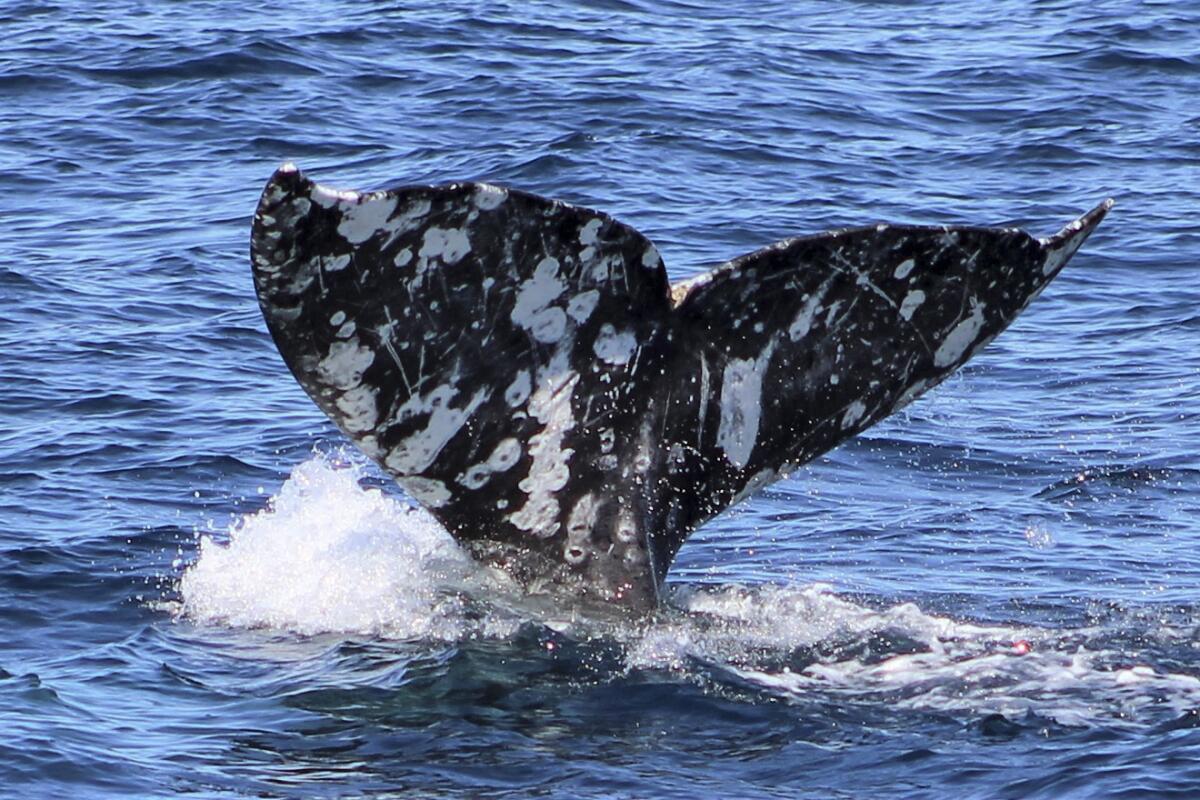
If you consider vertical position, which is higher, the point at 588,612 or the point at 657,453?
the point at 657,453

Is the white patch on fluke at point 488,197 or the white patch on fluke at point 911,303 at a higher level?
the white patch on fluke at point 488,197

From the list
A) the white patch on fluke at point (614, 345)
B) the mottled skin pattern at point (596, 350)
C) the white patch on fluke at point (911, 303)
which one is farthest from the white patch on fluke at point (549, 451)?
the white patch on fluke at point (911, 303)

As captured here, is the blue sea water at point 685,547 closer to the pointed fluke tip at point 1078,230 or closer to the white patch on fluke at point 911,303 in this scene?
the white patch on fluke at point 911,303

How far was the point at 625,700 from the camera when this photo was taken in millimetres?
7039

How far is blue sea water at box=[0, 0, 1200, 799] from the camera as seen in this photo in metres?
6.66

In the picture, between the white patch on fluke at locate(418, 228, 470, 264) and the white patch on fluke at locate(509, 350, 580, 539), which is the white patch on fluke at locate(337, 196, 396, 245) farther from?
the white patch on fluke at locate(509, 350, 580, 539)

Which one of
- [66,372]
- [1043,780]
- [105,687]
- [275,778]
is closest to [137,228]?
[66,372]

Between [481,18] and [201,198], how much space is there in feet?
25.4

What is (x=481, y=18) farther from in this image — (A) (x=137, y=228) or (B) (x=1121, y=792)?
(B) (x=1121, y=792)

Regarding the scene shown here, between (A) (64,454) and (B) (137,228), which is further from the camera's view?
(B) (137,228)

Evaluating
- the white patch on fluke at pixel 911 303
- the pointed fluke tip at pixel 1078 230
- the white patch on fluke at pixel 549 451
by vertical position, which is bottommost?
the white patch on fluke at pixel 549 451

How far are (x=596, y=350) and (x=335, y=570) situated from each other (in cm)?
226

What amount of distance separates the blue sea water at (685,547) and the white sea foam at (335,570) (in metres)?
0.02

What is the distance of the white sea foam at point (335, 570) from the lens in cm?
802
